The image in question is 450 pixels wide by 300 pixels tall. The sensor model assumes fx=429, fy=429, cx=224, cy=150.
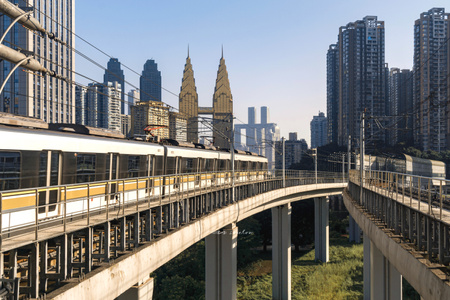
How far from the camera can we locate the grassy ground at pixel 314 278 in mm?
39969

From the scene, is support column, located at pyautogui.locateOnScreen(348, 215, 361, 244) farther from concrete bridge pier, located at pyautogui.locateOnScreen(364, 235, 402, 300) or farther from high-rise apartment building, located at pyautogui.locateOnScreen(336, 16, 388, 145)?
high-rise apartment building, located at pyautogui.locateOnScreen(336, 16, 388, 145)

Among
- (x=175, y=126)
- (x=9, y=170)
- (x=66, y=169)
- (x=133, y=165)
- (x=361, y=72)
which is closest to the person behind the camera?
(x=9, y=170)

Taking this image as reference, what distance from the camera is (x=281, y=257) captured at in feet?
139

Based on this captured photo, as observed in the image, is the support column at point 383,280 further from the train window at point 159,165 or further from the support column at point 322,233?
the support column at point 322,233

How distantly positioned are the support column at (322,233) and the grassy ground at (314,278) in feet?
3.88

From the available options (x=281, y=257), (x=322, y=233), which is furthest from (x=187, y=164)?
(x=322, y=233)

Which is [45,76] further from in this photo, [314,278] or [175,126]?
[314,278]

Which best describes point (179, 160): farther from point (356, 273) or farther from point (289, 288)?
point (356, 273)

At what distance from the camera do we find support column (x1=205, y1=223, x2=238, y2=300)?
26781mm

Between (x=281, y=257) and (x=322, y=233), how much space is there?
552 inches

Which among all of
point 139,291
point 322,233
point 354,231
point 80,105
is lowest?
point 354,231

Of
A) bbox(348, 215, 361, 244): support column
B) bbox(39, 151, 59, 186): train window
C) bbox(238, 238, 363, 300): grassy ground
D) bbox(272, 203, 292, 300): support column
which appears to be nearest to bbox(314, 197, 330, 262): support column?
bbox(238, 238, 363, 300): grassy ground

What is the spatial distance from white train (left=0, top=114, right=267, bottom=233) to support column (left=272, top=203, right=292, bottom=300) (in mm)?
22825

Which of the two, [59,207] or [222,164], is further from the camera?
[222,164]
